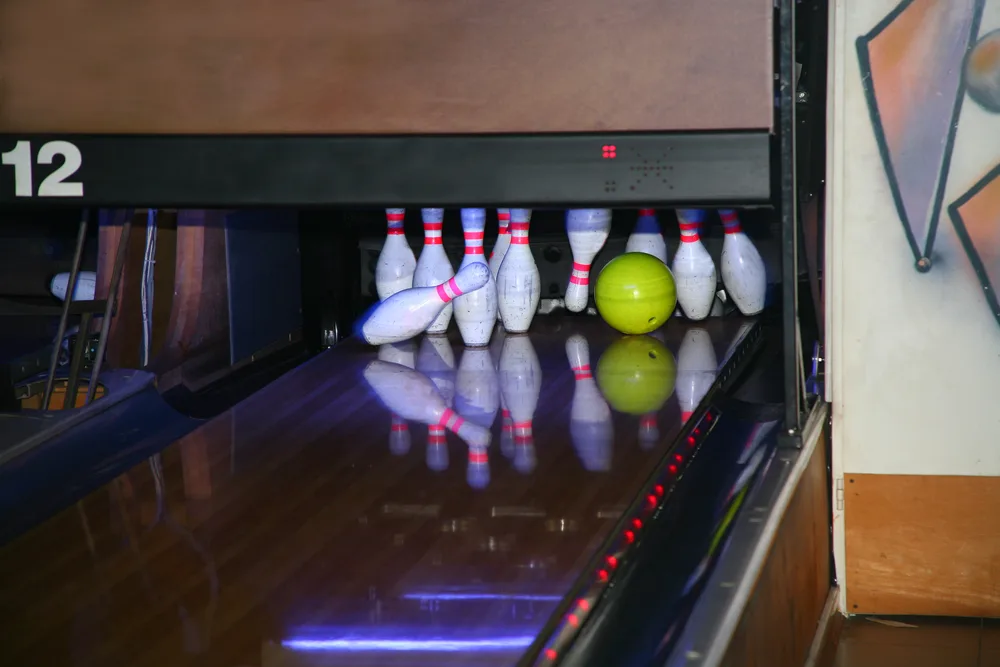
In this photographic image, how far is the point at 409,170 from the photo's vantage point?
1.85 metres

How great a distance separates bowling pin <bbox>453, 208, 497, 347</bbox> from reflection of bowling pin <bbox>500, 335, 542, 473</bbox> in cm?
7

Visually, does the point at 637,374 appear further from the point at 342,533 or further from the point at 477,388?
the point at 342,533

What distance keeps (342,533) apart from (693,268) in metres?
1.55

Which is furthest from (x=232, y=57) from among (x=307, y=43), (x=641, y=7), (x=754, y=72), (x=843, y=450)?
(x=843, y=450)

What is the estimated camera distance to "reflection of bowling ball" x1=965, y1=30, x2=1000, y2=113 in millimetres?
2021

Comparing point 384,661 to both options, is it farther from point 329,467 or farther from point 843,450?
point 843,450

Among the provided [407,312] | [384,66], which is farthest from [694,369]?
[384,66]

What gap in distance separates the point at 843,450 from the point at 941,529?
230 millimetres

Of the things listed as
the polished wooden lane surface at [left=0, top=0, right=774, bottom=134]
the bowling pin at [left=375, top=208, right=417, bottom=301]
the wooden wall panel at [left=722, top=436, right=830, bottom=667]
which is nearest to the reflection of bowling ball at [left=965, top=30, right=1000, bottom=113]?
the polished wooden lane surface at [left=0, top=0, right=774, bottom=134]

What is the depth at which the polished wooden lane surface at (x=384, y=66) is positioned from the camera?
5.81 feet

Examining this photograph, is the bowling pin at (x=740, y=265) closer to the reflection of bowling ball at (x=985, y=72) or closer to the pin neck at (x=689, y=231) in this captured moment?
the pin neck at (x=689, y=231)

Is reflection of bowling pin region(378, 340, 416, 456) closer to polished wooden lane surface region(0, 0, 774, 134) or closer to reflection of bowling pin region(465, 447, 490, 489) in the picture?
reflection of bowling pin region(465, 447, 490, 489)

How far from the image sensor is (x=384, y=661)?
1.26m

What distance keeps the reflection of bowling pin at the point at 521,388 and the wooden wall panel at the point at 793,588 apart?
1.40 feet
